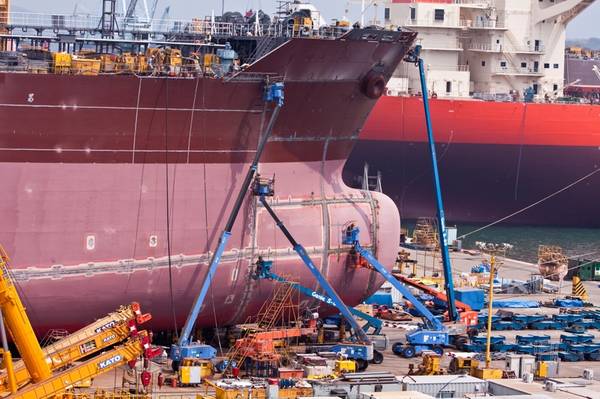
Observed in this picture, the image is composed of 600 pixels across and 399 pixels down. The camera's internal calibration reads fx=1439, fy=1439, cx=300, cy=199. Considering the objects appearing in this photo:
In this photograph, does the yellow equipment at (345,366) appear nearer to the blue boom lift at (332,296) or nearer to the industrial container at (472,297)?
the blue boom lift at (332,296)

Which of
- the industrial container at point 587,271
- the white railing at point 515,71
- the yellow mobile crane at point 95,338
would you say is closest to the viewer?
the yellow mobile crane at point 95,338

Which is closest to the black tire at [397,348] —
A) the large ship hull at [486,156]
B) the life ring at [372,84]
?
the life ring at [372,84]

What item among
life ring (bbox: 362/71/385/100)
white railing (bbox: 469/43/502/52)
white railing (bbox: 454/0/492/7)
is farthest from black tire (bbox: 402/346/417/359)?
white railing (bbox: 454/0/492/7)

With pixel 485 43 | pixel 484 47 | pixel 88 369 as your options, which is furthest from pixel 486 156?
pixel 88 369

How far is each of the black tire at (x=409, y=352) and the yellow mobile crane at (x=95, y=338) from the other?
6968 mm

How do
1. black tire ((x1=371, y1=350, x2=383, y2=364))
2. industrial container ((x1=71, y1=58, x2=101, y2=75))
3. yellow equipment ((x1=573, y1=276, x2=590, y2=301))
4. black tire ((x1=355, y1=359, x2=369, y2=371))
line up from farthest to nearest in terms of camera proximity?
yellow equipment ((x1=573, y1=276, x2=590, y2=301)) < black tire ((x1=371, y1=350, x2=383, y2=364)) < black tire ((x1=355, y1=359, x2=369, y2=371)) < industrial container ((x1=71, y1=58, x2=101, y2=75))

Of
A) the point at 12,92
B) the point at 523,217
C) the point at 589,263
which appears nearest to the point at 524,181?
the point at 523,217

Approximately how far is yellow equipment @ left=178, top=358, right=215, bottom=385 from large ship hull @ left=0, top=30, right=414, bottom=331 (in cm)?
175

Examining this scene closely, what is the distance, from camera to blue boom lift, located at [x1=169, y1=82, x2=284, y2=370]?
26.9m

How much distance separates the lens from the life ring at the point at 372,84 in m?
31.0

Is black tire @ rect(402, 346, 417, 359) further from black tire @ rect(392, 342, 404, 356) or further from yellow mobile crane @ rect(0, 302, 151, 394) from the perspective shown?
yellow mobile crane @ rect(0, 302, 151, 394)

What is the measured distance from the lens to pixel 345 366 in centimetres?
2725

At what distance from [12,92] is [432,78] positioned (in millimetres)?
39730

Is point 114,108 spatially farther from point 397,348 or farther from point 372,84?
point 397,348
